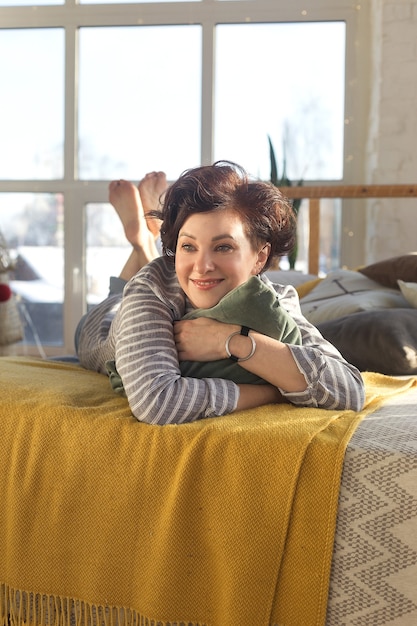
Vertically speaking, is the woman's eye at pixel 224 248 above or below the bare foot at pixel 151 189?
below

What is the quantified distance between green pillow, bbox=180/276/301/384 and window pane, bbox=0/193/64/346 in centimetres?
378

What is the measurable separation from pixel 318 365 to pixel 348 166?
3.55 metres

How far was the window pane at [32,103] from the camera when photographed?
5.12 metres

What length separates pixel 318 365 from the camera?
150 centimetres

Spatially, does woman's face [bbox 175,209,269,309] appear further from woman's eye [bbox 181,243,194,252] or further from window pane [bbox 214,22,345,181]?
Result: window pane [bbox 214,22,345,181]

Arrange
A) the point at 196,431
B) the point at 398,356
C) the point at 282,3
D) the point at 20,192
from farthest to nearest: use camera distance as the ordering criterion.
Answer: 1. the point at 20,192
2. the point at 282,3
3. the point at 398,356
4. the point at 196,431

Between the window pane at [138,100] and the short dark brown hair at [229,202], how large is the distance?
11.5 feet

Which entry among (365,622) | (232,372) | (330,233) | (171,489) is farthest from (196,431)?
(330,233)

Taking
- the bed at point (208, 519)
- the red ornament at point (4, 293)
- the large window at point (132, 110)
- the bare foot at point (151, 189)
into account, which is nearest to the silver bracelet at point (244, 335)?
the bed at point (208, 519)

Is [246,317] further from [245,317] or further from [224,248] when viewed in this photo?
[224,248]

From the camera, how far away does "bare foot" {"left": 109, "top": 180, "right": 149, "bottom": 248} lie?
2.58 meters

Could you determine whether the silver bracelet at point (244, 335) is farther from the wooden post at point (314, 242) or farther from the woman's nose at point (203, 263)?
the wooden post at point (314, 242)

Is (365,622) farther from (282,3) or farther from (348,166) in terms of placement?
(282,3)

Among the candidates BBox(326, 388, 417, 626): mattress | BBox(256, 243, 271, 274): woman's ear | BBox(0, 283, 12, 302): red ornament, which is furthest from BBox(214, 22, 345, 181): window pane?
BBox(326, 388, 417, 626): mattress
